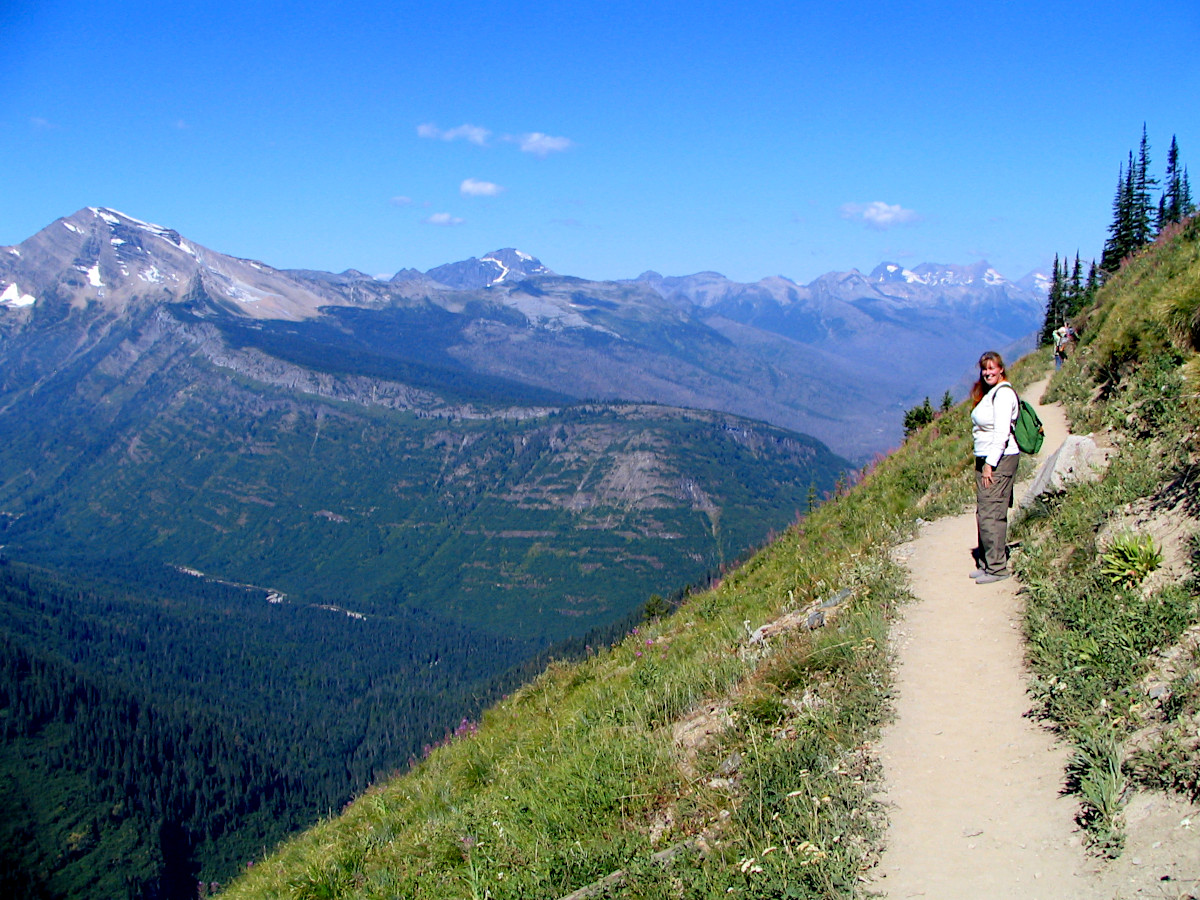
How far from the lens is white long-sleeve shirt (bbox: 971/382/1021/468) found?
37.8 feet

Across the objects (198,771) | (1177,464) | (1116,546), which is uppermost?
(1177,464)

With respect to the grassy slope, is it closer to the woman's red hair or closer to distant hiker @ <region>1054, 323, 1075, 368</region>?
the woman's red hair

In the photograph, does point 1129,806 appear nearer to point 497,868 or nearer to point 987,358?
point 497,868

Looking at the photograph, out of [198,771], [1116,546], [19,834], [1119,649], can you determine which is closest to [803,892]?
[1119,649]

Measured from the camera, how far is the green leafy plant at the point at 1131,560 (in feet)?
29.0

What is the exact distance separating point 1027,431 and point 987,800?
6627 mm

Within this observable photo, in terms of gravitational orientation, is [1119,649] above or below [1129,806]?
above

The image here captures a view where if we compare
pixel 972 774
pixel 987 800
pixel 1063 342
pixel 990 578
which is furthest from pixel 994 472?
pixel 1063 342

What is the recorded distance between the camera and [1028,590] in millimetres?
10211

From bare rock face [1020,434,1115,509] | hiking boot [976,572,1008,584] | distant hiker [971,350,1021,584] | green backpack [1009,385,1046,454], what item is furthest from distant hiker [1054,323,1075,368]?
hiking boot [976,572,1008,584]

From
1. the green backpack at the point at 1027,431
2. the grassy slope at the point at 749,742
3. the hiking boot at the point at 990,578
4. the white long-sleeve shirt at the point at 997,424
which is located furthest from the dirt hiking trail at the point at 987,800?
the green backpack at the point at 1027,431

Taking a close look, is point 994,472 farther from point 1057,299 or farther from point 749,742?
point 1057,299

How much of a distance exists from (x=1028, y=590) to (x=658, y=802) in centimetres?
593

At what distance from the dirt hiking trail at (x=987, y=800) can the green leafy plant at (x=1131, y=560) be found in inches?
50.1
